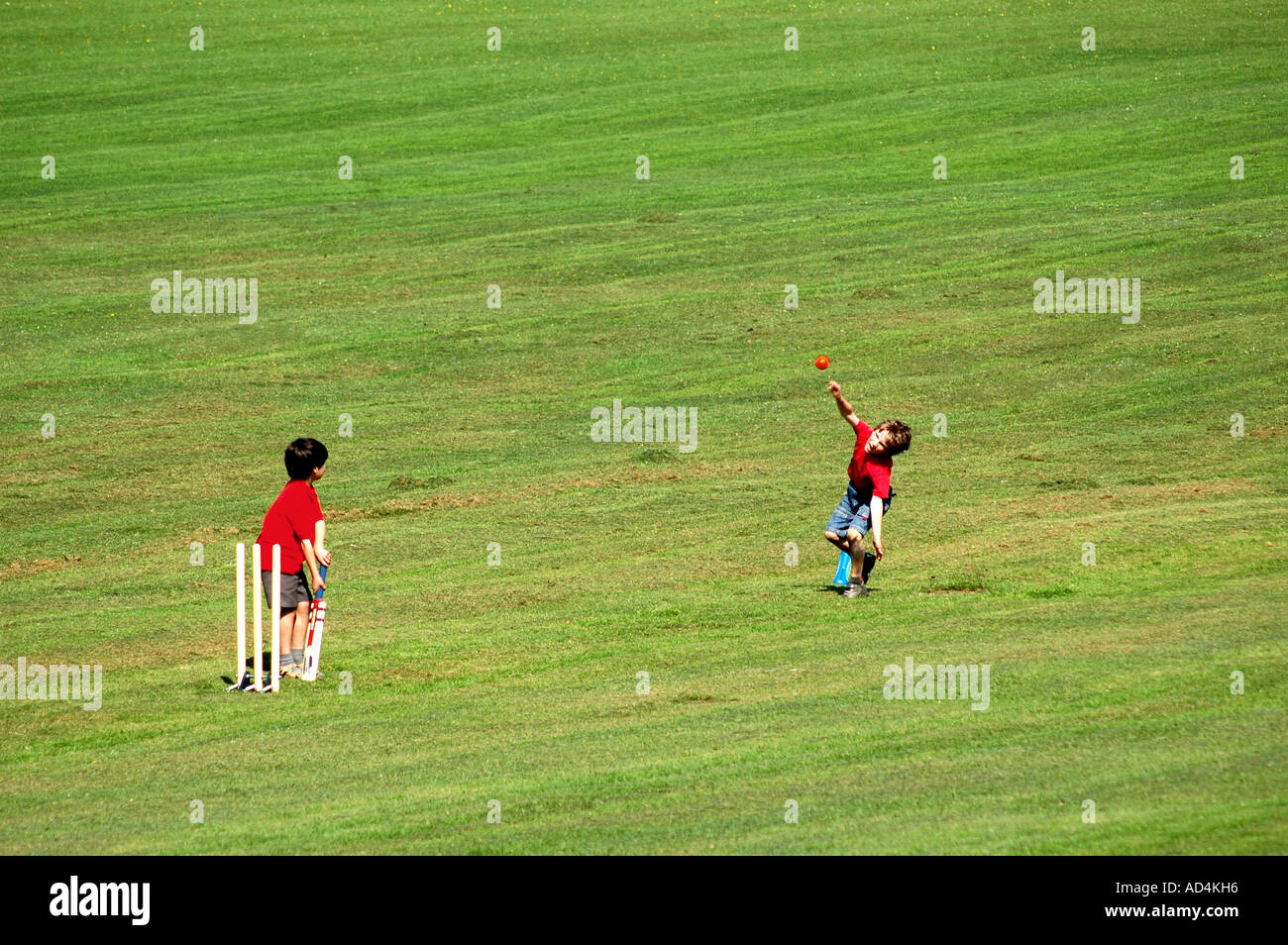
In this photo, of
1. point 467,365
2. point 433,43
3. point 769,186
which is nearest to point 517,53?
point 433,43

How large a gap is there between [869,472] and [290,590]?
6.51 meters

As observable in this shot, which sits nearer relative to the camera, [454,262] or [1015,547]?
[1015,547]

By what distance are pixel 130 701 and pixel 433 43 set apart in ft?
166

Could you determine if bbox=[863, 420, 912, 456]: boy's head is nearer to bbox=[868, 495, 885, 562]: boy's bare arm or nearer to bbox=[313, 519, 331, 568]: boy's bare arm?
bbox=[868, 495, 885, 562]: boy's bare arm

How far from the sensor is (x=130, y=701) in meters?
15.0

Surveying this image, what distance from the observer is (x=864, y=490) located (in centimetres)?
1752

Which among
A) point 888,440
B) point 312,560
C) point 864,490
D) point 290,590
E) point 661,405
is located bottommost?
point 290,590

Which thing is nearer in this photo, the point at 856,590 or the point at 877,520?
the point at 877,520

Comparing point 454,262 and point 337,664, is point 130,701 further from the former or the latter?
point 454,262

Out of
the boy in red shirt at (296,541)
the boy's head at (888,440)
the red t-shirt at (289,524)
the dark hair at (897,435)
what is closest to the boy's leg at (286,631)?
the boy in red shirt at (296,541)

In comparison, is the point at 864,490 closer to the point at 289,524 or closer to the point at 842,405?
the point at 842,405

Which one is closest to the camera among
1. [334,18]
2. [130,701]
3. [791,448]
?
[130,701]

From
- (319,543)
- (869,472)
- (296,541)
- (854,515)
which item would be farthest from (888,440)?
(296,541)

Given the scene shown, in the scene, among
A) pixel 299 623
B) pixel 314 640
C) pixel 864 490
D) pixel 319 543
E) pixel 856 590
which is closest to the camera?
pixel 314 640
